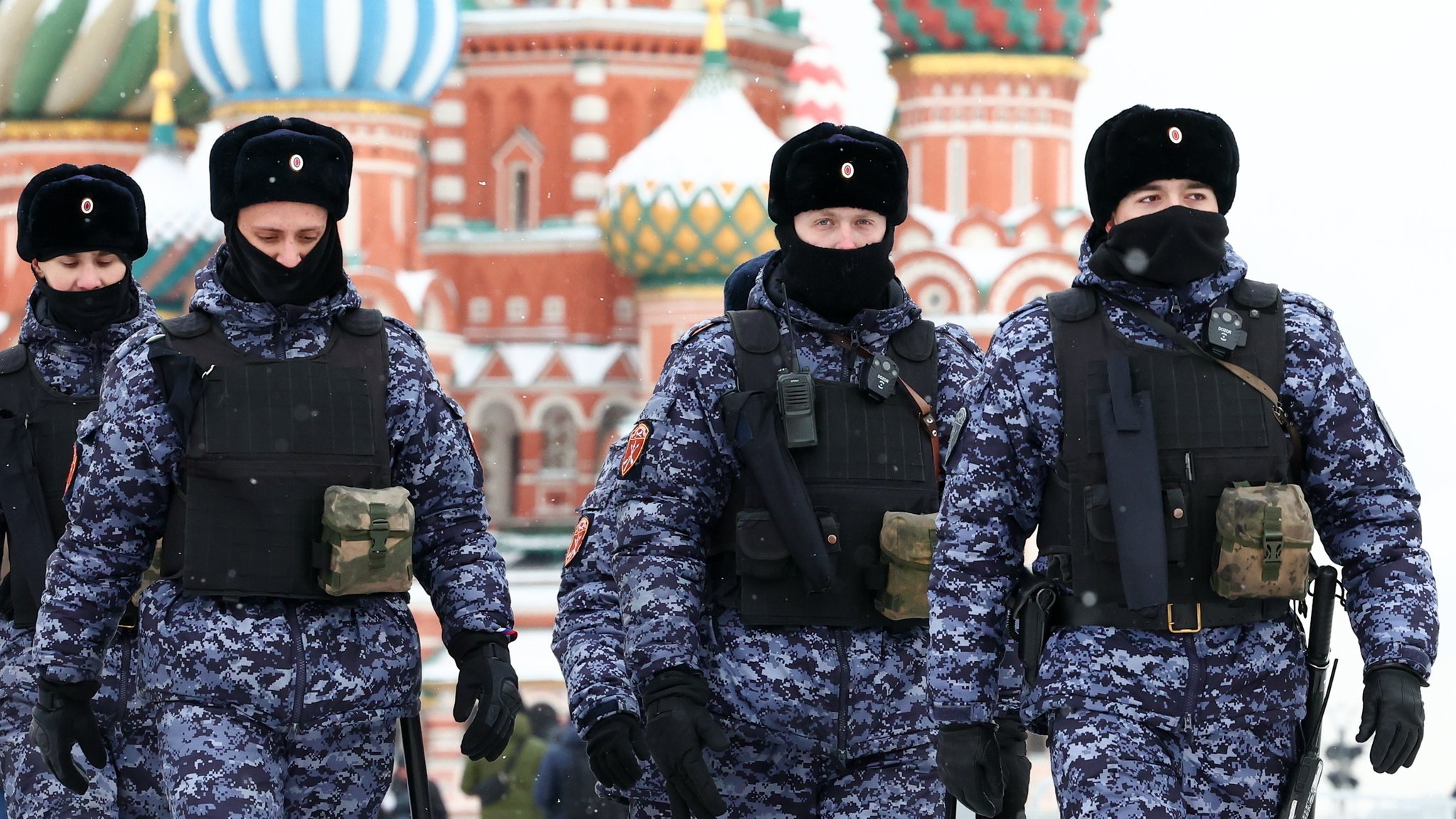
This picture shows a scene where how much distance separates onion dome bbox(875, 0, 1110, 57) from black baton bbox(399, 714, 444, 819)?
27.7 m

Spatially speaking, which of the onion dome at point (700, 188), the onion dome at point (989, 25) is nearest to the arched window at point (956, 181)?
the onion dome at point (989, 25)

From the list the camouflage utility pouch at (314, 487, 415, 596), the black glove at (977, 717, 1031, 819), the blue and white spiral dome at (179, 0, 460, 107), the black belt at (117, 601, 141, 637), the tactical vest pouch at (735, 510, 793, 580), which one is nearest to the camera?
the black glove at (977, 717, 1031, 819)

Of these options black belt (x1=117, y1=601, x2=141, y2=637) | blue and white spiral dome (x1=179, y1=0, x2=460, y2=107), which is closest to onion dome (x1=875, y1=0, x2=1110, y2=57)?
blue and white spiral dome (x1=179, y1=0, x2=460, y2=107)

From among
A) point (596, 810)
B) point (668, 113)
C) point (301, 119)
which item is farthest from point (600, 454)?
point (301, 119)

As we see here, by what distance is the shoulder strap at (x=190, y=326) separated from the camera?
4.35 metres

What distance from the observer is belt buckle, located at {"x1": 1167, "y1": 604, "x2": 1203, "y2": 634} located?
3746 millimetres

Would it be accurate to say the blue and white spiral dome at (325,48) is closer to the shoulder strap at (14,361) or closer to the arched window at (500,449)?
the arched window at (500,449)

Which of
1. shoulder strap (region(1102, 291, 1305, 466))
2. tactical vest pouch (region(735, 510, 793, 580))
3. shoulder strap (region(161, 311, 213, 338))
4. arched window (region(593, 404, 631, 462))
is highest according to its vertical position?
arched window (region(593, 404, 631, 462))

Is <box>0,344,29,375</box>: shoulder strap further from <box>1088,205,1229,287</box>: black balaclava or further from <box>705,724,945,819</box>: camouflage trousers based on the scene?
<box>1088,205,1229,287</box>: black balaclava

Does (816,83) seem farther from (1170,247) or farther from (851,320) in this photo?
(1170,247)

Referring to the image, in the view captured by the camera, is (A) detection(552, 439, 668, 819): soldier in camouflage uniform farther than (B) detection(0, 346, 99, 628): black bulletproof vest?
No

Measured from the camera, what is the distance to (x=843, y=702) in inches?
167

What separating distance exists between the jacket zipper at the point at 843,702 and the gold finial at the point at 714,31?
28027 millimetres

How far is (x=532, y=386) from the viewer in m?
34.6
